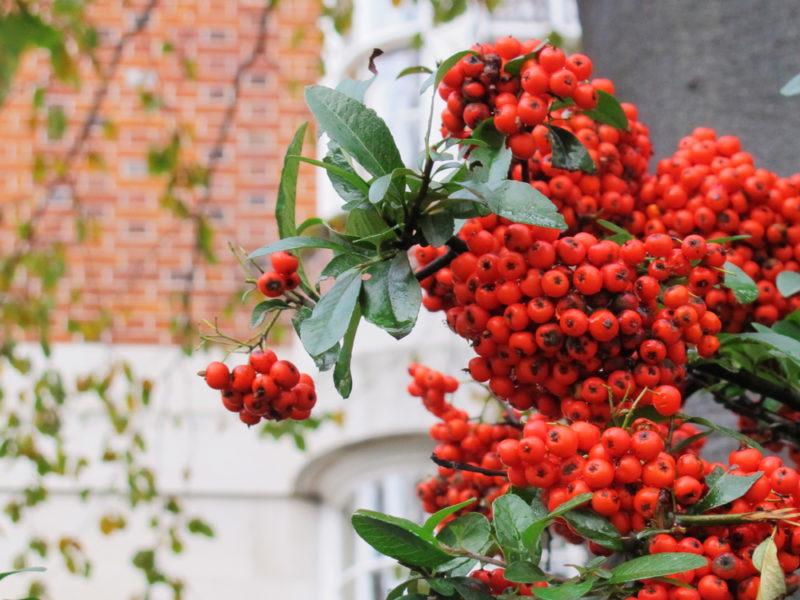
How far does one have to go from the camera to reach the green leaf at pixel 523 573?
120cm

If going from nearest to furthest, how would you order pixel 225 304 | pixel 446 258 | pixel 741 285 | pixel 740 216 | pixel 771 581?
pixel 771 581, pixel 446 258, pixel 741 285, pixel 740 216, pixel 225 304

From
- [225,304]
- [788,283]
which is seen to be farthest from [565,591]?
[225,304]

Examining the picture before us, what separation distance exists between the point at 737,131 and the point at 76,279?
404cm

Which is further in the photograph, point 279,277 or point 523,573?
point 279,277

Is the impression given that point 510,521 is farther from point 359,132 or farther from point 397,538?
point 359,132

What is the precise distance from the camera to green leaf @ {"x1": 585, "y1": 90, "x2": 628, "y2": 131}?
1533mm

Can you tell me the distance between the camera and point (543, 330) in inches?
49.6

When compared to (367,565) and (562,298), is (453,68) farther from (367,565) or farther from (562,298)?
(367,565)

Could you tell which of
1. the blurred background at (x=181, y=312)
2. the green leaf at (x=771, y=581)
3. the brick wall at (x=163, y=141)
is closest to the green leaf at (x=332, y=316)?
the green leaf at (x=771, y=581)

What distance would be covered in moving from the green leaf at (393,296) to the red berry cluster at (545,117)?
0.67ft

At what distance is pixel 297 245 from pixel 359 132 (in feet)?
0.48

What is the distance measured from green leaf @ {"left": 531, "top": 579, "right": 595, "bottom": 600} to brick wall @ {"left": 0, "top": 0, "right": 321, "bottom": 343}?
4537mm

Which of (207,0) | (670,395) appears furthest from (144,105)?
(670,395)

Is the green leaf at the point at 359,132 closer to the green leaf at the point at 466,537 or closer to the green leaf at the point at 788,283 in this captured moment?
the green leaf at the point at 466,537
